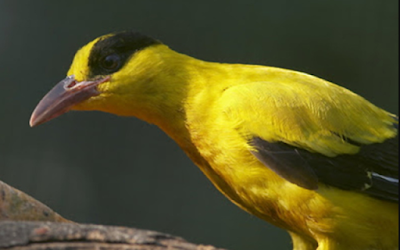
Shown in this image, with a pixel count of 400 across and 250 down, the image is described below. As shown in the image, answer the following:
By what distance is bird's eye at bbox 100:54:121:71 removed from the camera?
352 centimetres

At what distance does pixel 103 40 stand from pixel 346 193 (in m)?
1.42

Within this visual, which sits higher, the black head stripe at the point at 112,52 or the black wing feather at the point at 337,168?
the black head stripe at the point at 112,52

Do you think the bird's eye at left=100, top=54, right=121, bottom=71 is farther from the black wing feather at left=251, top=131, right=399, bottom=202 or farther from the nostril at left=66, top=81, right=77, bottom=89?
the black wing feather at left=251, top=131, right=399, bottom=202

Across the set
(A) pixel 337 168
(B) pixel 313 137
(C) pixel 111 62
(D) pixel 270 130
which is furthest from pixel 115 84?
(A) pixel 337 168

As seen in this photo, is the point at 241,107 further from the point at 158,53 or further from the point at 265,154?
the point at 158,53

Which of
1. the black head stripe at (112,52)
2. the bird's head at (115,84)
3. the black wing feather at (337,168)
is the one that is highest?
the black head stripe at (112,52)

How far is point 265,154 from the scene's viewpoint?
3127 mm

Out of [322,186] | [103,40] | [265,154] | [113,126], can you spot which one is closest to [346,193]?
[322,186]

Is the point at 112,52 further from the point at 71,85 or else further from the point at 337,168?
the point at 337,168

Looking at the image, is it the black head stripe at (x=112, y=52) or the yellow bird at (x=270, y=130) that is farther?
the black head stripe at (x=112, y=52)

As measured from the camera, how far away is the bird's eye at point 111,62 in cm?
352

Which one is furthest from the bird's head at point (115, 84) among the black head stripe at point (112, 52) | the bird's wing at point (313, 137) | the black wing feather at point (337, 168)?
the black wing feather at point (337, 168)

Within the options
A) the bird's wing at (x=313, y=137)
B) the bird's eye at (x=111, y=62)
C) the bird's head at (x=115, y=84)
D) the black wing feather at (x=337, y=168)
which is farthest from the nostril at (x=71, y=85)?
the black wing feather at (x=337, y=168)

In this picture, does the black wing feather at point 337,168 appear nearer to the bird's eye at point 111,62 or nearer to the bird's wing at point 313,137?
the bird's wing at point 313,137
